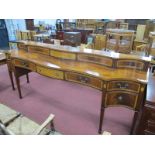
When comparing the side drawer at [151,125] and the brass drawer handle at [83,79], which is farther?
the brass drawer handle at [83,79]

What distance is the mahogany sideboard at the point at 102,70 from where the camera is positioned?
1587 millimetres

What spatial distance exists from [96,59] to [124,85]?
56cm

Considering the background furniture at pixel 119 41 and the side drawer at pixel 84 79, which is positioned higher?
the background furniture at pixel 119 41

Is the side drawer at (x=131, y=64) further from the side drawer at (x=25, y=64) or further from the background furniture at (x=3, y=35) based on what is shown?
the background furniture at (x=3, y=35)

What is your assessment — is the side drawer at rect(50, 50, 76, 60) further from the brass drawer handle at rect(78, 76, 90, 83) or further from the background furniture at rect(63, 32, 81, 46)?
the background furniture at rect(63, 32, 81, 46)

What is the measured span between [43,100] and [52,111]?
1.16ft

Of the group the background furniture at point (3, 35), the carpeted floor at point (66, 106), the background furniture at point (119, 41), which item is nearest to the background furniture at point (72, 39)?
the background furniture at point (119, 41)

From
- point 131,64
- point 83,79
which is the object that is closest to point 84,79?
point 83,79

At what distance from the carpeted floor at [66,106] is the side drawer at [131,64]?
0.84 metres

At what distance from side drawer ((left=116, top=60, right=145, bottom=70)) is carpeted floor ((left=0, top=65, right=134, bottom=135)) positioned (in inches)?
33.0

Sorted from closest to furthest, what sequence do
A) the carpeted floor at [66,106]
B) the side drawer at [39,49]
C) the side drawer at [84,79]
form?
the side drawer at [84,79]
the carpeted floor at [66,106]
the side drawer at [39,49]

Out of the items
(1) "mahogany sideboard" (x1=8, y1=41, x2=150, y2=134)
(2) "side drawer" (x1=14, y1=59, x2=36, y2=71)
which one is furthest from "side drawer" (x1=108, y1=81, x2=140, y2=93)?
(2) "side drawer" (x1=14, y1=59, x2=36, y2=71)
